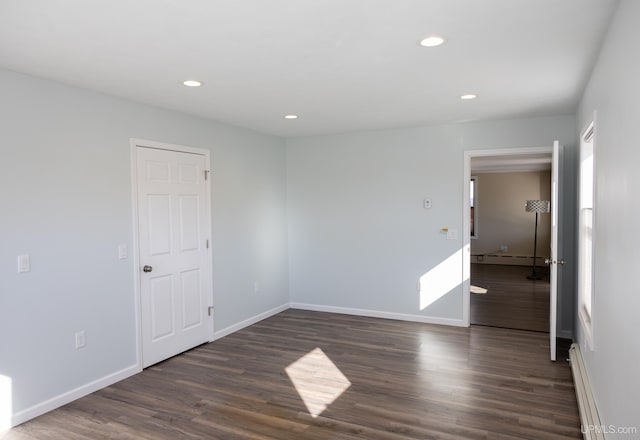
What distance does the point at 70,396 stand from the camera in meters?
3.24

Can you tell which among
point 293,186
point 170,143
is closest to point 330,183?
point 293,186

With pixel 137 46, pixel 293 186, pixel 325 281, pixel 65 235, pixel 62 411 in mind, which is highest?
pixel 137 46

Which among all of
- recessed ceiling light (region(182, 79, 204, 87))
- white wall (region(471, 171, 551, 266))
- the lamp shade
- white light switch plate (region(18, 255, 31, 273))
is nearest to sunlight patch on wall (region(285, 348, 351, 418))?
white light switch plate (region(18, 255, 31, 273))

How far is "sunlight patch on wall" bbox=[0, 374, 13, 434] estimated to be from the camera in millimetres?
2809

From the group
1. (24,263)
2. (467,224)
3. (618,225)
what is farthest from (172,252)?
(618,225)

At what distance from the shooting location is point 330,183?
18.9 feet

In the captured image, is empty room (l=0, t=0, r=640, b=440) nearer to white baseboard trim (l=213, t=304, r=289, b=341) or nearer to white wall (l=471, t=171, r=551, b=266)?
white baseboard trim (l=213, t=304, r=289, b=341)

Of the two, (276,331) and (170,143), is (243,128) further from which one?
(276,331)

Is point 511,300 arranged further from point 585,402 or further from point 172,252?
point 172,252

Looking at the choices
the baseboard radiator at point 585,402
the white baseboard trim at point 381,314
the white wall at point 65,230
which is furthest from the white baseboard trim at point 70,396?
the baseboard radiator at point 585,402

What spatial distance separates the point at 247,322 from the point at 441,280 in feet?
7.86

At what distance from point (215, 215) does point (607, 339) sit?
3.68m

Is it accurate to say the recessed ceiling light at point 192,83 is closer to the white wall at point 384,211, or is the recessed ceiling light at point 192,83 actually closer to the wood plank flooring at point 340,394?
the wood plank flooring at point 340,394

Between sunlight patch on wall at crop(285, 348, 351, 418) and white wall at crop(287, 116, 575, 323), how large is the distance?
5.27 ft
